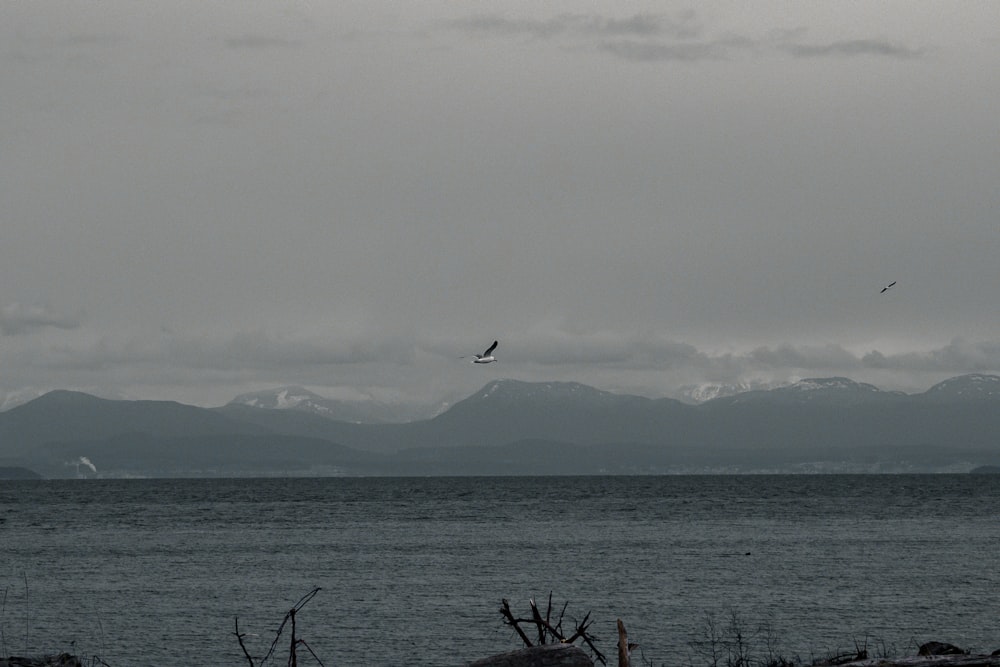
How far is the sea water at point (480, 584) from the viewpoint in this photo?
47469 mm

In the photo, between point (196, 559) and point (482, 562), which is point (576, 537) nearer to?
point (482, 562)

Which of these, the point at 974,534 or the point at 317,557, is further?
the point at 974,534

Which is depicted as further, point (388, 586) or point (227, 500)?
point (227, 500)

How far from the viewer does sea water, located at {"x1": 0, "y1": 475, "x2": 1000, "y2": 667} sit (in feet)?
156

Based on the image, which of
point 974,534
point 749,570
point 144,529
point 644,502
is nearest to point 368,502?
point 644,502

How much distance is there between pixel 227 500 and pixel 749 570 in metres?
130

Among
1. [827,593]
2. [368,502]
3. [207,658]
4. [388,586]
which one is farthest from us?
[368,502]

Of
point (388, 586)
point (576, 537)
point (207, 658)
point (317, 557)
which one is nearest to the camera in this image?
point (207, 658)

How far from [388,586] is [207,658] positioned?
63.5ft

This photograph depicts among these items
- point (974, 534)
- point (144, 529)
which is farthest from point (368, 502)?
point (974, 534)

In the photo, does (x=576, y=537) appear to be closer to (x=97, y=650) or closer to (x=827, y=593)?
(x=827, y=593)

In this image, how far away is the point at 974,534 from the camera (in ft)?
327

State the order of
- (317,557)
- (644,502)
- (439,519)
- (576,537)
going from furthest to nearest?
(644,502)
(439,519)
(576,537)
(317,557)

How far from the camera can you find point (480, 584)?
64625 millimetres
